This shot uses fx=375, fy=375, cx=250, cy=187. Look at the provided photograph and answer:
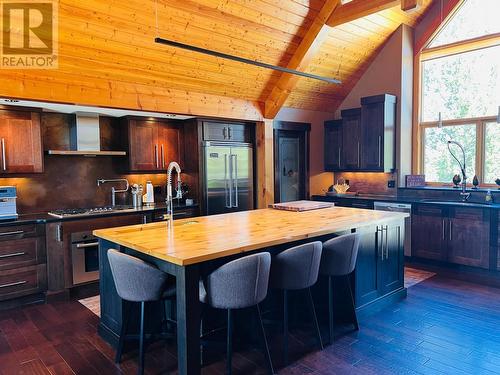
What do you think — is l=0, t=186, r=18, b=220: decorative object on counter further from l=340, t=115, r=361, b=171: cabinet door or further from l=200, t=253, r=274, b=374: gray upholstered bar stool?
l=340, t=115, r=361, b=171: cabinet door

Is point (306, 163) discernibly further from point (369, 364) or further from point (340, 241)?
point (369, 364)

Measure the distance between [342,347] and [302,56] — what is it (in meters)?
3.79

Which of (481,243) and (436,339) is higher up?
(481,243)

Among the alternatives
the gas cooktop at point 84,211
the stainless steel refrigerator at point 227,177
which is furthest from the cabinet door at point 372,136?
the gas cooktop at point 84,211

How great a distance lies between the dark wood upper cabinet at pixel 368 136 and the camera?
232 inches

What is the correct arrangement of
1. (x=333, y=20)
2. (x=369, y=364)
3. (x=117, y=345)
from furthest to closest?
(x=333, y=20) → (x=117, y=345) → (x=369, y=364)

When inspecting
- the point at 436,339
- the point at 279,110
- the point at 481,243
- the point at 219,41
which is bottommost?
the point at 436,339

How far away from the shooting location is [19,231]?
4.02 meters

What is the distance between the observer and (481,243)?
4.70 meters

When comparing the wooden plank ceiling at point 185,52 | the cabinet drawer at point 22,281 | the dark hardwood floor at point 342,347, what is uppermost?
the wooden plank ceiling at point 185,52

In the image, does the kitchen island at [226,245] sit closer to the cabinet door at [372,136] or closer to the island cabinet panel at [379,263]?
the island cabinet panel at [379,263]

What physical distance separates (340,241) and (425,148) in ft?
12.8

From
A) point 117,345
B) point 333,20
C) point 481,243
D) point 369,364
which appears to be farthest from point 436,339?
point 333,20

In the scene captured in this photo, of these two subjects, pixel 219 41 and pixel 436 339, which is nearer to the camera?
pixel 436 339
